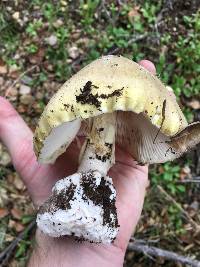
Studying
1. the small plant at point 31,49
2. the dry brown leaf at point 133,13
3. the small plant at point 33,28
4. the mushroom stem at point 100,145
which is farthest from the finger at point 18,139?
the dry brown leaf at point 133,13

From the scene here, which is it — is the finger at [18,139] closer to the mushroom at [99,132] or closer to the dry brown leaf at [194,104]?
the mushroom at [99,132]

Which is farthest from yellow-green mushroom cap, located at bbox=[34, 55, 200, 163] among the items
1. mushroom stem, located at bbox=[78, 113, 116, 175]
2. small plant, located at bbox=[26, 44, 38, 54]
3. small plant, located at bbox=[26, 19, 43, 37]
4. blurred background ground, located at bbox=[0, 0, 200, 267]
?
small plant, located at bbox=[26, 19, 43, 37]

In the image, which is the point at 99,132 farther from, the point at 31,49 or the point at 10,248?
the point at 31,49

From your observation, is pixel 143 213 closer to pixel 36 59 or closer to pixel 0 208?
pixel 0 208

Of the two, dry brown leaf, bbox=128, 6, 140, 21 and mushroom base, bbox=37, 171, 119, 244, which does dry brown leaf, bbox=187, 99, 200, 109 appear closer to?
dry brown leaf, bbox=128, 6, 140, 21

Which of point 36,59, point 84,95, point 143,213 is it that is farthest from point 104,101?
point 36,59

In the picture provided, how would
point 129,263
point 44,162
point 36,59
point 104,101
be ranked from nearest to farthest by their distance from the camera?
point 104,101 → point 44,162 → point 129,263 → point 36,59

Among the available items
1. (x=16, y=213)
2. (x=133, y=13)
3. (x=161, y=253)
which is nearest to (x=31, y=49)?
(x=133, y=13)
